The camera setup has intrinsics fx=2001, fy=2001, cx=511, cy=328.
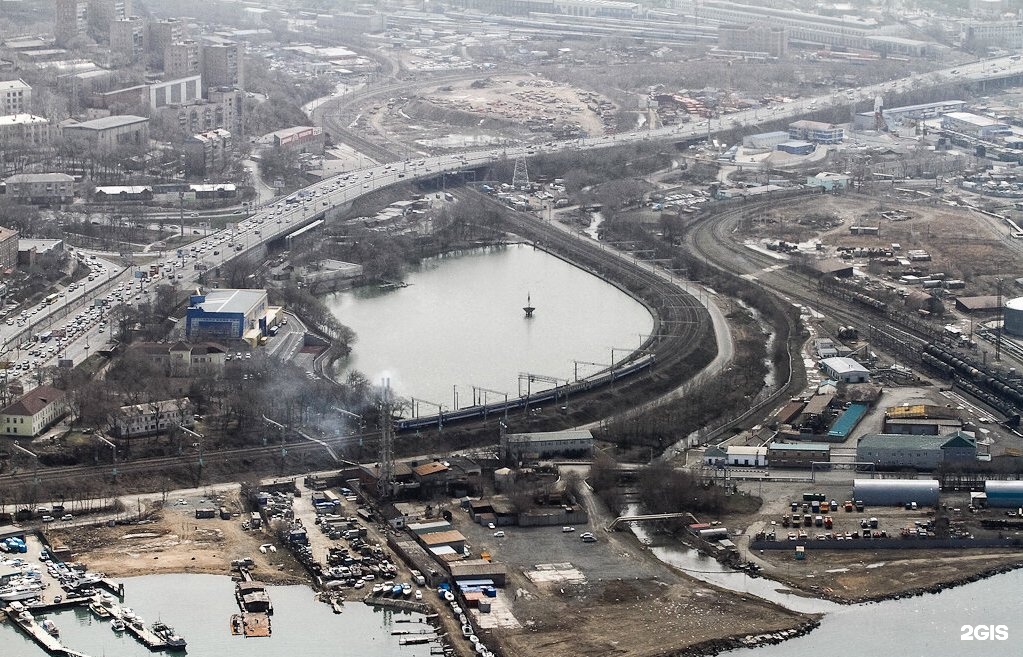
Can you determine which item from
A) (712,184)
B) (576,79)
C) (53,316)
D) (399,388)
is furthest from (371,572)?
(576,79)

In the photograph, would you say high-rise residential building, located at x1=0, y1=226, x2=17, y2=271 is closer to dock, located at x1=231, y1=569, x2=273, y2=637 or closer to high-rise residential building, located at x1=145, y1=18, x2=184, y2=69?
dock, located at x1=231, y1=569, x2=273, y2=637

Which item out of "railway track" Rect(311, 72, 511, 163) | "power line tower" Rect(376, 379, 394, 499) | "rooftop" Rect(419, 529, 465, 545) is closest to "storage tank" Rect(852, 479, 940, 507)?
"rooftop" Rect(419, 529, 465, 545)

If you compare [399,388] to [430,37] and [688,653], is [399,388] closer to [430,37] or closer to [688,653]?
[688,653]

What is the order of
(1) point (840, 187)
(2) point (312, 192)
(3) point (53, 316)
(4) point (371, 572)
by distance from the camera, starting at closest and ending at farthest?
(4) point (371, 572), (3) point (53, 316), (2) point (312, 192), (1) point (840, 187)

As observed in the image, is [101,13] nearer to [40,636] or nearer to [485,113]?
[485,113]

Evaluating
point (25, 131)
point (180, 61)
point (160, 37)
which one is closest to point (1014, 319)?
point (25, 131)

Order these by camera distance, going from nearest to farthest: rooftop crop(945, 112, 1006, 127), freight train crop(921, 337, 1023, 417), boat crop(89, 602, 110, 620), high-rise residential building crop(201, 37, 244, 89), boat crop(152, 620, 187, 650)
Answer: boat crop(152, 620, 187, 650) < boat crop(89, 602, 110, 620) < freight train crop(921, 337, 1023, 417) < high-rise residential building crop(201, 37, 244, 89) < rooftop crop(945, 112, 1006, 127)

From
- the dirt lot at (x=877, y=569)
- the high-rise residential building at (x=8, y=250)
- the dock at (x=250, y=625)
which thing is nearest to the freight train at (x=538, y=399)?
the dirt lot at (x=877, y=569)

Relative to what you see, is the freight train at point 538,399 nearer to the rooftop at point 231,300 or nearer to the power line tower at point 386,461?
the power line tower at point 386,461
